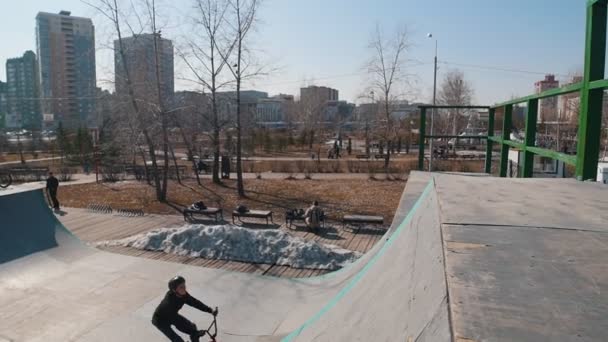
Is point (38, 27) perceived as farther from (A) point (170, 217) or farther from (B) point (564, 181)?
(B) point (564, 181)

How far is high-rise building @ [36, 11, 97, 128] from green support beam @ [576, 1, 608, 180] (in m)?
66.9

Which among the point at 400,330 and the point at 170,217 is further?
the point at 170,217

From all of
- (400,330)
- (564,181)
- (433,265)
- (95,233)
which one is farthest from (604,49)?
(95,233)

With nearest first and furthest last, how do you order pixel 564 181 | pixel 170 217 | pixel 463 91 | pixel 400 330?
pixel 400 330 → pixel 564 181 → pixel 170 217 → pixel 463 91

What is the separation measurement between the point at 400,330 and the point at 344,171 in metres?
26.9

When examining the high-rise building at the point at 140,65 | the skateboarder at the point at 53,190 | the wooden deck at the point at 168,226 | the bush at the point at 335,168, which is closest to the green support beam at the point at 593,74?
the wooden deck at the point at 168,226

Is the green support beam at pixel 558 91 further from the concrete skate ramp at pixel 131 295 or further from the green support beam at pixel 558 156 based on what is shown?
the concrete skate ramp at pixel 131 295

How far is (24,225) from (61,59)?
7565 centimetres

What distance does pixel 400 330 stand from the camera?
149 cm

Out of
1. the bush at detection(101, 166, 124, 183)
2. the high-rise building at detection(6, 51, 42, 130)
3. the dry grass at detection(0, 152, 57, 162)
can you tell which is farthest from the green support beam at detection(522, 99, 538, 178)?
the high-rise building at detection(6, 51, 42, 130)

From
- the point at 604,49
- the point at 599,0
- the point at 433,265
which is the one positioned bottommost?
the point at 433,265

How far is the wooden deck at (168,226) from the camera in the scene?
9.11 meters

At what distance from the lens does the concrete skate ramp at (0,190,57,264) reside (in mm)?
9273

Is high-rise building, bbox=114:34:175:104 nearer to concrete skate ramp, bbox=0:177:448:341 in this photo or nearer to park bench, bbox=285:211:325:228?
park bench, bbox=285:211:325:228
